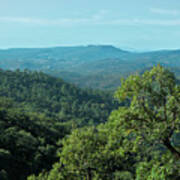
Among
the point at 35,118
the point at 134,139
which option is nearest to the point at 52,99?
the point at 35,118

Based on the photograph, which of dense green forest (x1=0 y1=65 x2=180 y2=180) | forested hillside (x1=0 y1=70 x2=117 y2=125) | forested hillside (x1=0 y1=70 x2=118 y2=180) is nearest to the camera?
dense green forest (x1=0 y1=65 x2=180 y2=180)

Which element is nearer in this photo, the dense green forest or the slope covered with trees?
the slope covered with trees

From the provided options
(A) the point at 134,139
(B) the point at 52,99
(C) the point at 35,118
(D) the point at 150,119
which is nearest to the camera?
(D) the point at 150,119

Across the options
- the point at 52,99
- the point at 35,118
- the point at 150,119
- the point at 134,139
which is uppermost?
the point at 150,119

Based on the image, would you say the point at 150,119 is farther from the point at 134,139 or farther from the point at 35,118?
the point at 35,118

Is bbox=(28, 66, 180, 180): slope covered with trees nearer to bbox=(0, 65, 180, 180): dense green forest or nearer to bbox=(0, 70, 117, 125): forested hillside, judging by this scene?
bbox=(0, 65, 180, 180): dense green forest

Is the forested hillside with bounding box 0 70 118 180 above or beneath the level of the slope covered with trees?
beneath

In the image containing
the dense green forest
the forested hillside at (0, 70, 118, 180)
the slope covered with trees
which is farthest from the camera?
the forested hillside at (0, 70, 118, 180)

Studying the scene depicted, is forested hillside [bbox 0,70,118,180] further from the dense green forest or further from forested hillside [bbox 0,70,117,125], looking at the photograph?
the dense green forest

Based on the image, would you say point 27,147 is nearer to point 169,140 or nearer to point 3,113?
point 3,113

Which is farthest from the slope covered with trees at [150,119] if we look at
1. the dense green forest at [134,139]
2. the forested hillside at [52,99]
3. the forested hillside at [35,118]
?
the forested hillside at [52,99]

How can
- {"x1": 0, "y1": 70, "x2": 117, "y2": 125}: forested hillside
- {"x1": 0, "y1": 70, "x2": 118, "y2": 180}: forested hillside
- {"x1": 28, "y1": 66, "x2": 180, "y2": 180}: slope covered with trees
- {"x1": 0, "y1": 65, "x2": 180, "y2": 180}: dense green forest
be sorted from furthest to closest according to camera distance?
{"x1": 0, "y1": 70, "x2": 117, "y2": 125}: forested hillside < {"x1": 0, "y1": 70, "x2": 118, "y2": 180}: forested hillside < {"x1": 0, "y1": 65, "x2": 180, "y2": 180}: dense green forest < {"x1": 28, "y1": 66, "x2": 180, "y2": 180}: slope covered with trees

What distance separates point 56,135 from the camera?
74625 mm

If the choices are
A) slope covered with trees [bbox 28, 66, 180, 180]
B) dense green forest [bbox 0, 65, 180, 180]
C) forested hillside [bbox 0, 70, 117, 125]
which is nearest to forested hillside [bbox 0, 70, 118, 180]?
forested hillside [bbox 0, 70, 117, 125]
